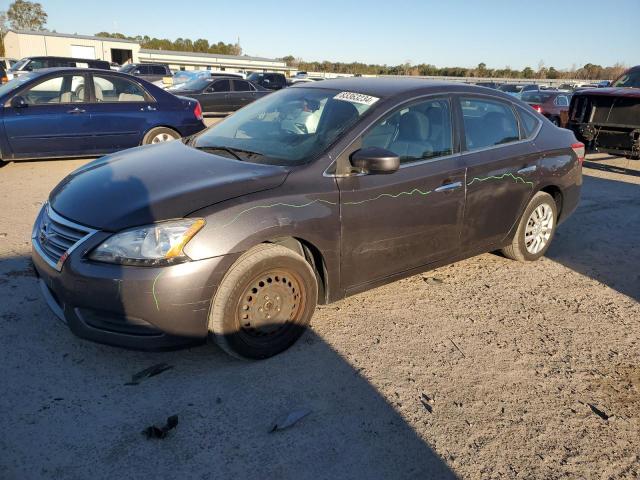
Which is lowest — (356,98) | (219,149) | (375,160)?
(219,149)

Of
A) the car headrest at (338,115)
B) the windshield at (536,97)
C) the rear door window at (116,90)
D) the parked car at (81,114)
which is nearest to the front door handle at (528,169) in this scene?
the car headrest at (338,115)

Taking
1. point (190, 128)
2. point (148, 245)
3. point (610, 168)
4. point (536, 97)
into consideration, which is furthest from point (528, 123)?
point (536, 97)

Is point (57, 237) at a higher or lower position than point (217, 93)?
higher

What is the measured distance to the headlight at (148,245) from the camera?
2.79 metres

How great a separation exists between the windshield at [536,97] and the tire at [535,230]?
11854 mm

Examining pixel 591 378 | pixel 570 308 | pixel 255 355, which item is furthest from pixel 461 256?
pixel 255 355

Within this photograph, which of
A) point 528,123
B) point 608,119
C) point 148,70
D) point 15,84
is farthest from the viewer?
point 148,70

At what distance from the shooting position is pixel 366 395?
9.66 ft

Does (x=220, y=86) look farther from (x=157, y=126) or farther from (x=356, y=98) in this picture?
(x=356, y=98)

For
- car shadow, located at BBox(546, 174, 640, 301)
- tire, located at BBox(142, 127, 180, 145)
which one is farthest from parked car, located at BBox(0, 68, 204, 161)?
car shadow, located at BBox(546, 174, 640, 301)

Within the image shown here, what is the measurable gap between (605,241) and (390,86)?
11.5 ft

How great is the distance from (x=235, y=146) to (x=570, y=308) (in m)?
2.99

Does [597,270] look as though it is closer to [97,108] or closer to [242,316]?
[242,316]

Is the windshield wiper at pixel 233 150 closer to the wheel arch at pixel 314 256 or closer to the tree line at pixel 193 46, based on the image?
the wheel arch at pixel 314 256
